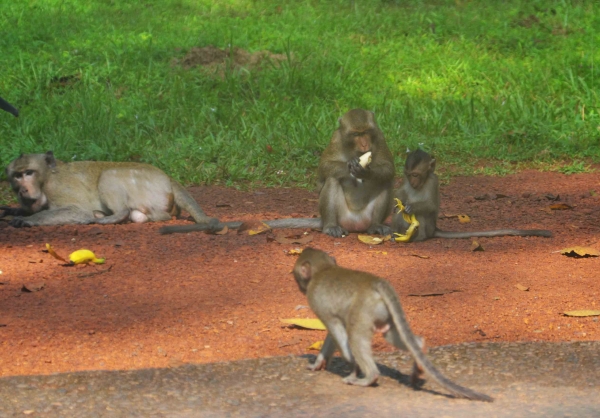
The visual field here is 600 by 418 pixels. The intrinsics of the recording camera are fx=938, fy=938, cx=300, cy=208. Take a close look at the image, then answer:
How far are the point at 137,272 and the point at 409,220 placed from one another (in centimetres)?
225

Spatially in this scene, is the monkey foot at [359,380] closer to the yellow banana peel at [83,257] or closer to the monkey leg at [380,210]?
the yellow banana peel at [83,257]

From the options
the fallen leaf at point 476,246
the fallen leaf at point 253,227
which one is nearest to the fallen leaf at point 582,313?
the fallen leaf at point 476,246

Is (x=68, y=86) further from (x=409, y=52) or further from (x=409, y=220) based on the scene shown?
(x=409, y=220)

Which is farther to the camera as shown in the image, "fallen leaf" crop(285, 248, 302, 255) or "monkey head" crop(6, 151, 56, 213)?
"monkey head" crop(6, 151, 56, 213)

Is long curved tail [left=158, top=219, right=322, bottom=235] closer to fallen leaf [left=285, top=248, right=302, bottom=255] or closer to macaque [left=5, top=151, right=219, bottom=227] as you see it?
macaque [left=5, top=151, right=219, bottom=227]

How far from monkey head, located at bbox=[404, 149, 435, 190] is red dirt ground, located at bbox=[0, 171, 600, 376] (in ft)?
1.65

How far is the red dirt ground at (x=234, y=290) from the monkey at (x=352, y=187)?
19 centimetres

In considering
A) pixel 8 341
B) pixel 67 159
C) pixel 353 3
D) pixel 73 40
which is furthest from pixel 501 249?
pixel 353 3

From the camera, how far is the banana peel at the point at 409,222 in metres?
7.34

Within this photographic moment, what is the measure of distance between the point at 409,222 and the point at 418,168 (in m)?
0.43

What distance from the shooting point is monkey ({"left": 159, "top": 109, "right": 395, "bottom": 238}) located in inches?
302

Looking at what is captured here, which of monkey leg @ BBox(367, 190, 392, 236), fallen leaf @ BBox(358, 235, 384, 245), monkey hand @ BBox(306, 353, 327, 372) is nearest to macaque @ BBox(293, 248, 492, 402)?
monkey hand @ BBox(306, 353, 327, 372)

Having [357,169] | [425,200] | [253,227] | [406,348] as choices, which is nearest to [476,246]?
[425,200]

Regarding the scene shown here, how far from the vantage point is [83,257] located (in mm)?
6547
